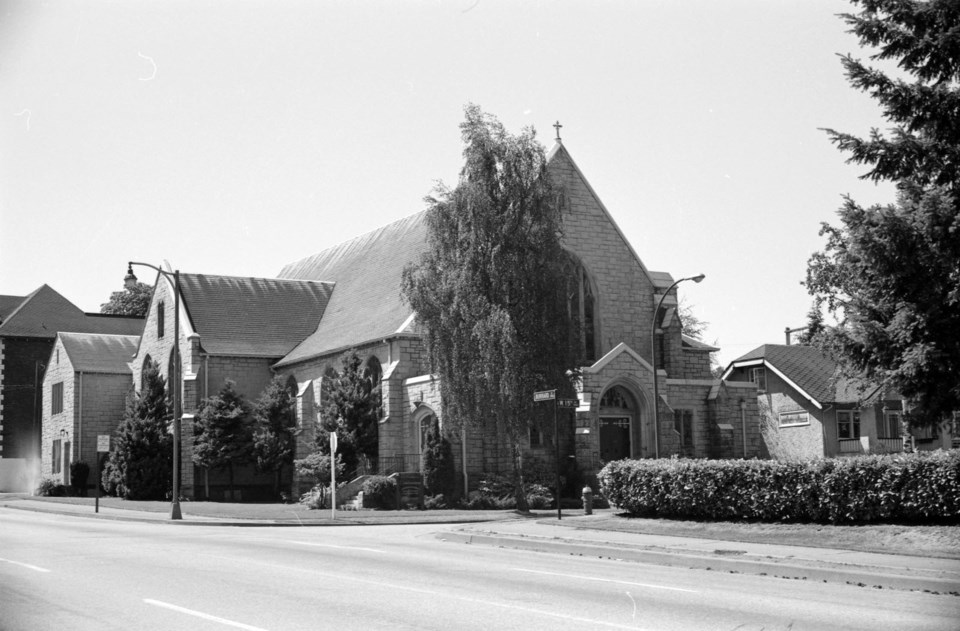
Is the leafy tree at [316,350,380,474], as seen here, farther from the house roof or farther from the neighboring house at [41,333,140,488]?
the house roof

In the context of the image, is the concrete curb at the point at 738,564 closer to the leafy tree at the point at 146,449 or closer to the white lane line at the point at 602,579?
the white lane line at the point at 602,579

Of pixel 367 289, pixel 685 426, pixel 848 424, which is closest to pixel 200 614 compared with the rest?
pixel 685 426

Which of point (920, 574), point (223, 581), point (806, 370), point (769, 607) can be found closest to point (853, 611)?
point (769, 607)

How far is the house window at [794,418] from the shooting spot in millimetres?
55938

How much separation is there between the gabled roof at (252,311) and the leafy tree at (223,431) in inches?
102

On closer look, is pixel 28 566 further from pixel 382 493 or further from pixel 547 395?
pixel 382 493

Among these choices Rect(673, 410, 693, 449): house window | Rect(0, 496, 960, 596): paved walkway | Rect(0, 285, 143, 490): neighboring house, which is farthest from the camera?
Rect(0, 285, 143, 490): neighboring house

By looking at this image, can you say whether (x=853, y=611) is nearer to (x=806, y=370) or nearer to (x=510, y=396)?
(x=510, y=396)

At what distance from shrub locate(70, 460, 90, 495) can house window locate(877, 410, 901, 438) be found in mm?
40221

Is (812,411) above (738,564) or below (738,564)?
above

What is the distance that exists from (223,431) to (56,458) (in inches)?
610

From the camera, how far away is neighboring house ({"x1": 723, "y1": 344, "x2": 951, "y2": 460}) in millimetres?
54281

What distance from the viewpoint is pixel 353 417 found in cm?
4094

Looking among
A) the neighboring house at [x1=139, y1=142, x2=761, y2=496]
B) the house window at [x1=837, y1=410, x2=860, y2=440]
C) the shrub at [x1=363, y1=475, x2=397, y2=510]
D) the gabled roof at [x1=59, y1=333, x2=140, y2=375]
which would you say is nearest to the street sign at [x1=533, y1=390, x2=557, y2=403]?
the neighboring house at [x1=139, y1=142, x2=761, y2=496]
